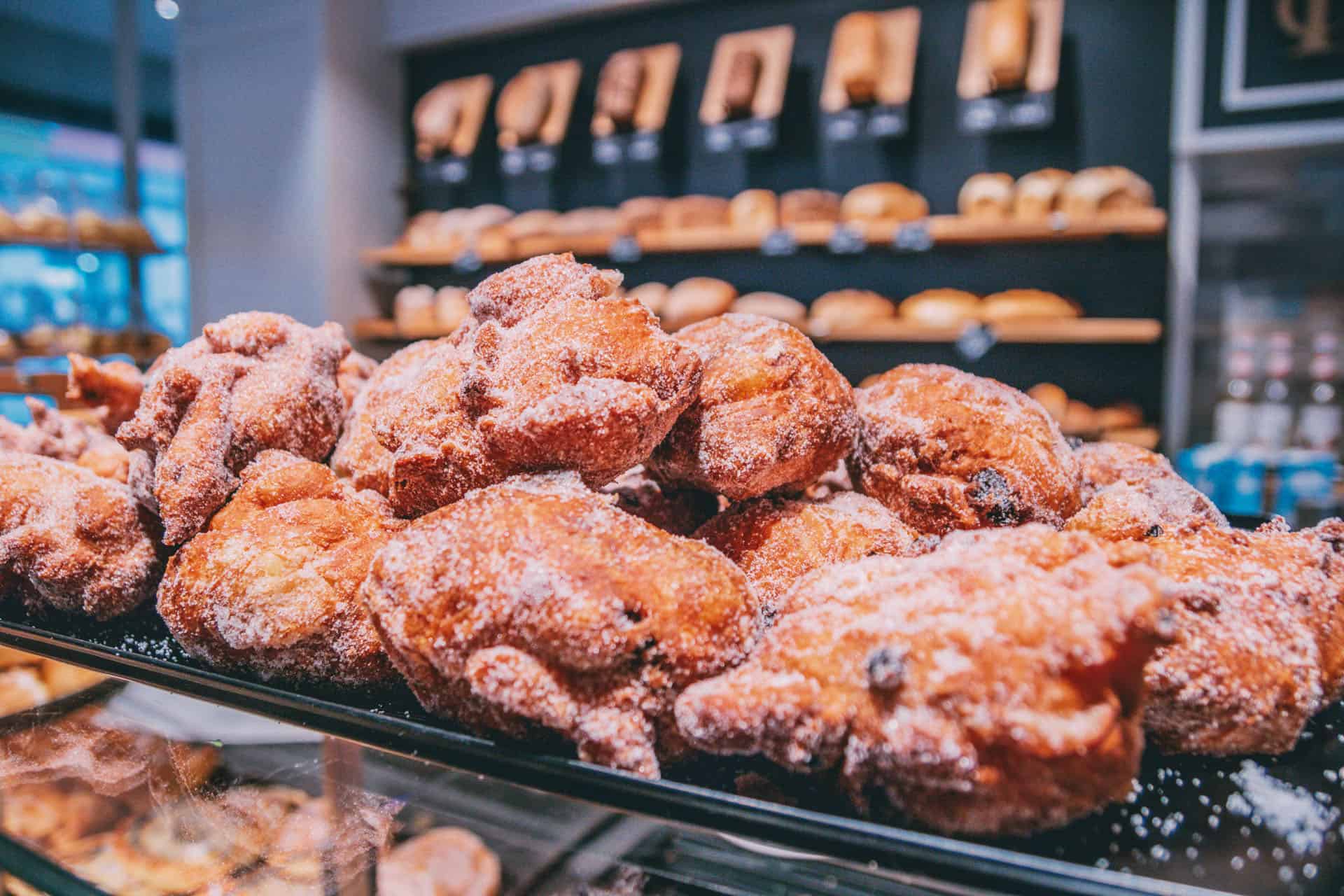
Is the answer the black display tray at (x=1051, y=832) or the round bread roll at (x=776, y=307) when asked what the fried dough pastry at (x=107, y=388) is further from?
the round bread roll at (x=776, y=307)

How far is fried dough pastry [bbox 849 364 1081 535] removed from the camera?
1.05 metres

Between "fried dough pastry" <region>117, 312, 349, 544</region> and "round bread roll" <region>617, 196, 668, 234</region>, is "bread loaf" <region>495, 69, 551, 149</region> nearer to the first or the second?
"round bread roll" <region>617, 196, 668, 234</region>

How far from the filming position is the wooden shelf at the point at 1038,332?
354cm

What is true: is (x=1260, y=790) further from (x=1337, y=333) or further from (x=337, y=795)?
(x=1337, y=333)

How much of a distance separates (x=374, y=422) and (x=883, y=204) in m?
3.23

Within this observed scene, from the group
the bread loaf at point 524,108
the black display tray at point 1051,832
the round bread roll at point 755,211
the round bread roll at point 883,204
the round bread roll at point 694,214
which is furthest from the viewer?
the bread loaf at point 524,108

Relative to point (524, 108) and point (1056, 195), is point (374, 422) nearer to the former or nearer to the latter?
point (1056, 195)

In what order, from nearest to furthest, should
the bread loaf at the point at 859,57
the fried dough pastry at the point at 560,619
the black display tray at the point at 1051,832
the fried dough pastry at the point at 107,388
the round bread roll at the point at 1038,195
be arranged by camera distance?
the black display tray at the point at 1051,832 → the fried dough pastry at the point at 560,619 → the fried dough pastry at the point at 107,388 → the round bread roll at the point at 1038,195 → the bread loaf at the point at 859,57

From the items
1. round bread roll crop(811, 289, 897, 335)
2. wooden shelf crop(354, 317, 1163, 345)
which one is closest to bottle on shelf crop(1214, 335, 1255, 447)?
wooden shelf crop(354, 317, 1163, 345)

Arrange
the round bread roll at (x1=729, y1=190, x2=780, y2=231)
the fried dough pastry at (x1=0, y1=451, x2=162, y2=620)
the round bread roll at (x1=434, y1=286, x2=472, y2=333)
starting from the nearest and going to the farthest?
the fried dough pastry at (x1=0, y1=451, x2=162, y2=620) → the round bread roll at (x1=729, y1=190, x2=780, y2=231) → the round bread roll at (x1=434, y1=286, x2=472, y2=333)

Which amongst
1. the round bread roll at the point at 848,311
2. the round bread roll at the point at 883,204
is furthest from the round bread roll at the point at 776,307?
the round bread roll at the point at 883,204

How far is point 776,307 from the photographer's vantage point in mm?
4137

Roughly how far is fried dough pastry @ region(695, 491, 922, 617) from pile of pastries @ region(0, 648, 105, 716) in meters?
0.84

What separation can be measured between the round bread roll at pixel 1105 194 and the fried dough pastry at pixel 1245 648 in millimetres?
2992
